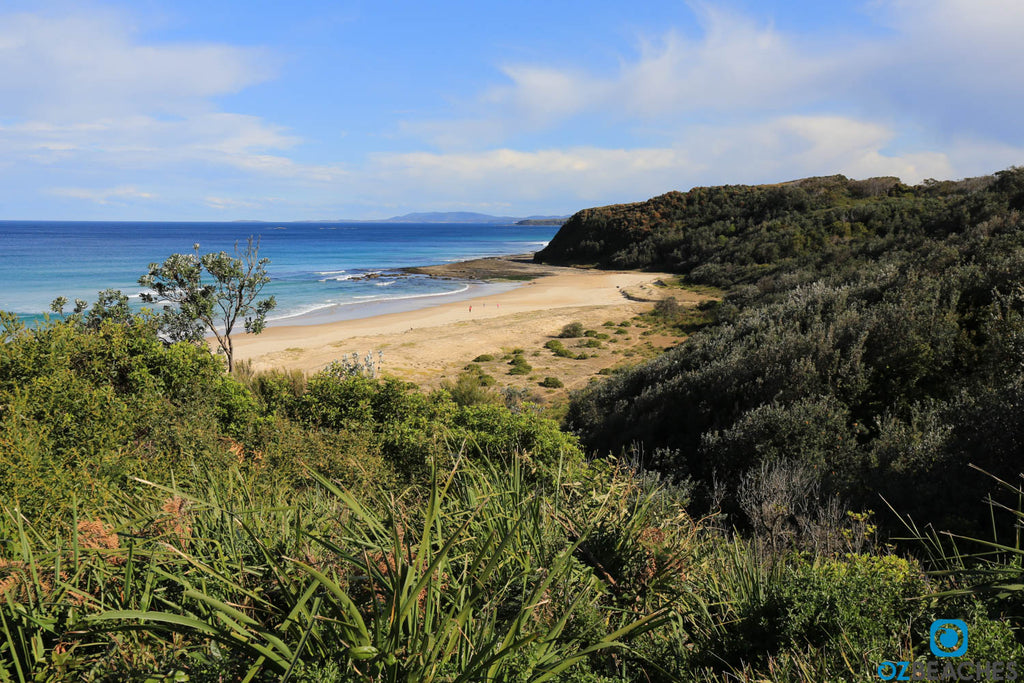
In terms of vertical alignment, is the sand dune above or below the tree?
below

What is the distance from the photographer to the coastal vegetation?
2.11 metres

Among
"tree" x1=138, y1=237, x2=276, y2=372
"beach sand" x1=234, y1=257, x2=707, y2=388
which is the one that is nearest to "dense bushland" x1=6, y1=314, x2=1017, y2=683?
"tree" x1=138, y1=237, x2=276, y2=372

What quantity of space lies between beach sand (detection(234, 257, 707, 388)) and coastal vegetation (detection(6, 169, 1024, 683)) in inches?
355

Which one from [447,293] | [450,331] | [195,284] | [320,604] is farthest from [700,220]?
[320,604]

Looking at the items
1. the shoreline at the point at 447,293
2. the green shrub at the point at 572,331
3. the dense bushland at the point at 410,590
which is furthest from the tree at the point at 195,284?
the green shrub at the point at 572,331

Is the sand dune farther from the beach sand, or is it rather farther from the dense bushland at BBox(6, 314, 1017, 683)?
the dense bushland at BBox(6, 314, 1017, 683)

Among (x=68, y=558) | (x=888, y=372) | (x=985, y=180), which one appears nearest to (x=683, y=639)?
(x=68, y=558)

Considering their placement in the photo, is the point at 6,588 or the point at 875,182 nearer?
the point at 6,588

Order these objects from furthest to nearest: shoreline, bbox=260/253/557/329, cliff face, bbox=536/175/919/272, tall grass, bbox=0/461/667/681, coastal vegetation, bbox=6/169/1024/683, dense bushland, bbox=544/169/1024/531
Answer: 1. cliff face, bbox=536/175/919/272
2. shoreline, bbox=260/253/557/329
3. dense bushland, bbox=544/169/1024/531
4. coastal vegetation, bbox=6/169/1024/683
5. tall grass, bbox=0/461/667/681

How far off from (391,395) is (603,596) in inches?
250

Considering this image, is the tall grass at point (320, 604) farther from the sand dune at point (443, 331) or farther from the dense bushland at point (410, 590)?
the sand dune at point (443, 331)

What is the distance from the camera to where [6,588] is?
2.42 meters

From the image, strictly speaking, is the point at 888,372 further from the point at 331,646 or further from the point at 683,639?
the point at 331,646

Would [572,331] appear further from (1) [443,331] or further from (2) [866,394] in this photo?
(2) [866,394]
